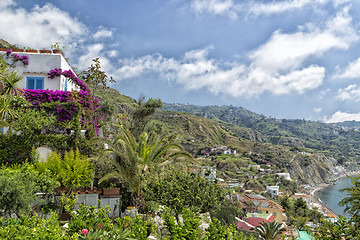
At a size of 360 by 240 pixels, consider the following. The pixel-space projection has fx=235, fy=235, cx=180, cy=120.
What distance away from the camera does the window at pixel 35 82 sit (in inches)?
476

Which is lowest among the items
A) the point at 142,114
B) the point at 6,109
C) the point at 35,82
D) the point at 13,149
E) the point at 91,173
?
the point at 91,173

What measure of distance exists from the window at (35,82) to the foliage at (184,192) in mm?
9030

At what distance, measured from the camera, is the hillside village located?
380cm

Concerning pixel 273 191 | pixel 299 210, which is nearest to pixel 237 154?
pixel 273 191

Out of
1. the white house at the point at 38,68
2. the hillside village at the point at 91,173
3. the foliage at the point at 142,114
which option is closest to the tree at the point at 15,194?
the hillside village at the point at 91,173

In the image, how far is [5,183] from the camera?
4688mm

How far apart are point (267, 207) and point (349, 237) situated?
123ft

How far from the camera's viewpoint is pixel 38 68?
12.2 metres

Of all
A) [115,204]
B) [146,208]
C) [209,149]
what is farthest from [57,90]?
[209,149]

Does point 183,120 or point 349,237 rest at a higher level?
point 183,120

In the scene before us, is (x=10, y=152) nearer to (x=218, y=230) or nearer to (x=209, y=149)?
(x=218, y=230)

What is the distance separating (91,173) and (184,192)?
12.0ft

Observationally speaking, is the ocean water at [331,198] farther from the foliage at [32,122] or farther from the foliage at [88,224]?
the foliage at [88,224]

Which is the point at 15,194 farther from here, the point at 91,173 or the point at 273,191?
the point at 273,191
